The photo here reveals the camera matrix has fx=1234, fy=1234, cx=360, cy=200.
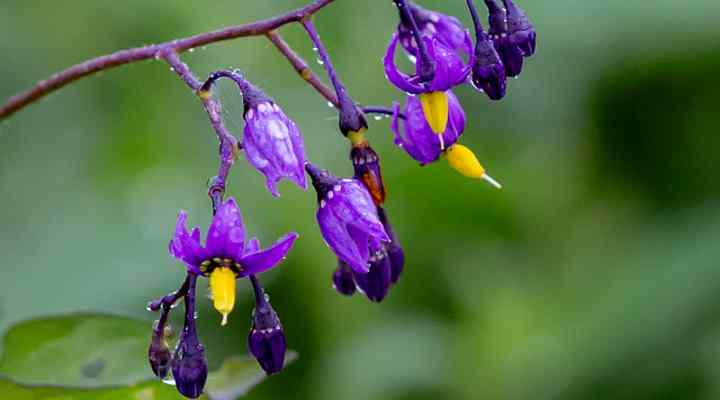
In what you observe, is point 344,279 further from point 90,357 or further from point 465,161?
point 90,357

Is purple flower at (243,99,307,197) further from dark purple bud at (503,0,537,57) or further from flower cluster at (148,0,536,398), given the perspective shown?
dark purple bud at (503,0,537,57)

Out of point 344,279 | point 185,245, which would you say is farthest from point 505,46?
point 185,245

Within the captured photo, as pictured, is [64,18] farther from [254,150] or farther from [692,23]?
[254,150]

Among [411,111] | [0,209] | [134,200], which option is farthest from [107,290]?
[411,111]

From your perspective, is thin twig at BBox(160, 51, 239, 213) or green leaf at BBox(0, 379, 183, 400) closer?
thin twig at BBox(160, 51, 239, 213)

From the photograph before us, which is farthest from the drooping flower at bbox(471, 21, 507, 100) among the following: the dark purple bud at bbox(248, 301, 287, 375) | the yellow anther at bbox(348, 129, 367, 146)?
the dark purple bud at bbox(248, 301, 287, 375)

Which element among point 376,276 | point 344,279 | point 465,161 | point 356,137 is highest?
point 356,137

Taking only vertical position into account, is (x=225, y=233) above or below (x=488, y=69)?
below

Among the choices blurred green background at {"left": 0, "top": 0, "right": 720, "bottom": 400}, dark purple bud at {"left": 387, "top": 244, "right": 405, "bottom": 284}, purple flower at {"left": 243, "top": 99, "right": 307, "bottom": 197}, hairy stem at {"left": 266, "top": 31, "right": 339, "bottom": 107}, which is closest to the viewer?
purple flower at {"left": 243, "top": 99, "right": 307, "bottom": 197}
